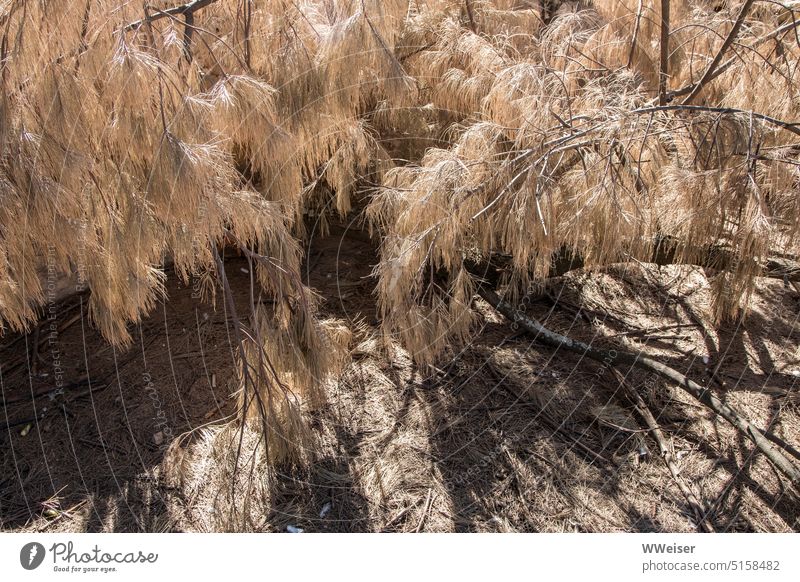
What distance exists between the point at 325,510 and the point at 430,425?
17.5 inches

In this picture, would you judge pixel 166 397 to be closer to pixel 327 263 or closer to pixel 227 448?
pixel 227 448

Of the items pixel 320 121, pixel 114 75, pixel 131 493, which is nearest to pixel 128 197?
pixel 114 75

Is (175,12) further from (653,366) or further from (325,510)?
(653,366)

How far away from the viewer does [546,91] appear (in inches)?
82.4

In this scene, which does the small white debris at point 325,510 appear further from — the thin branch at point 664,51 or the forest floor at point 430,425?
the thin branch at point 664,51

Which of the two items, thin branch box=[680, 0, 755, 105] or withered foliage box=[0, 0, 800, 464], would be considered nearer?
withered foliage box=[0, 0, 800, 464]

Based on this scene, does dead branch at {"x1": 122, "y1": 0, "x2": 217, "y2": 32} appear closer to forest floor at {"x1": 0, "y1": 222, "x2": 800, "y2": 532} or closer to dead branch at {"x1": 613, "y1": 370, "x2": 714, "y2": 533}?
forest floor at {"x1": 0, "y1": 222, "x2": 800, "y2": 532}

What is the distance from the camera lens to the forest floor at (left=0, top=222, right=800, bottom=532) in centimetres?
186

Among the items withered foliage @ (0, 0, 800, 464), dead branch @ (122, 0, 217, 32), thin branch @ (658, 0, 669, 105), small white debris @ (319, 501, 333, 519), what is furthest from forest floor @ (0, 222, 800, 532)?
dead branch @ (122, 0, 217, 32)

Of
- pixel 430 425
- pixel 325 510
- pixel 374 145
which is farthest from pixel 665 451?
pixel 374 145

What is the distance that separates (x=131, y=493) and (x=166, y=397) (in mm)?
358

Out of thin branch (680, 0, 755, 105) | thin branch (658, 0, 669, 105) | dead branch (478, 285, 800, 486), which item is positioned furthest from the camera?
thin branch (658, 0, 669, 105)

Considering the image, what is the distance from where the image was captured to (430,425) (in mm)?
2105

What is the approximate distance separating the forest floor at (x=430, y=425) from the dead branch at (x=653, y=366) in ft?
0.17
